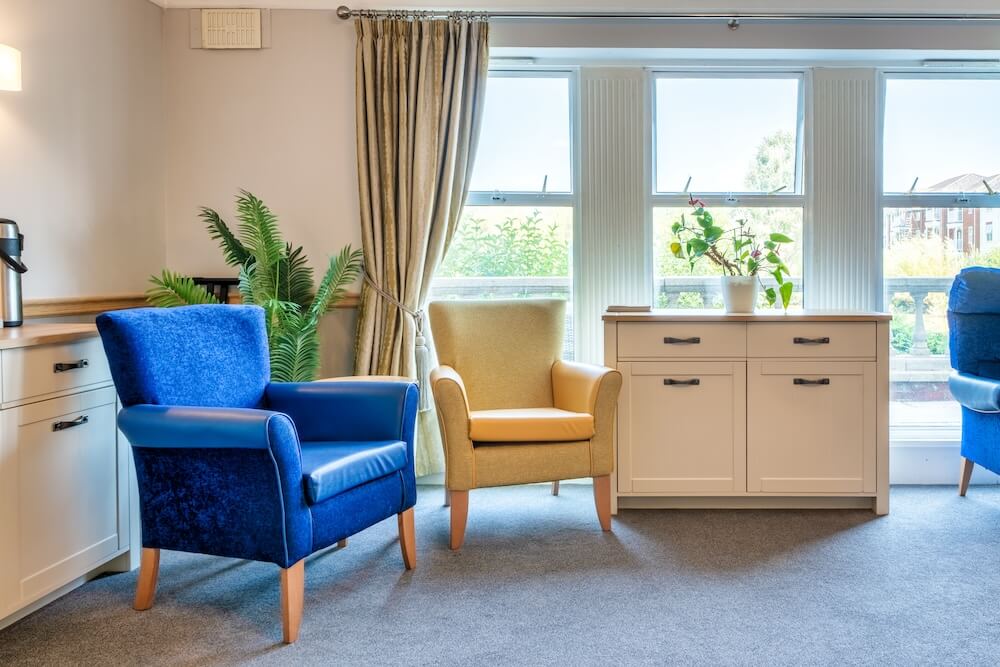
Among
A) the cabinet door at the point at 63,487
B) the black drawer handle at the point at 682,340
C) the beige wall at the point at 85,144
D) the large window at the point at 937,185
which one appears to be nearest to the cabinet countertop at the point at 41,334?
the cabinet door at the point at 63,487

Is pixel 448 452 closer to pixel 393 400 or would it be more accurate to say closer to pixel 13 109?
pixel 393 400

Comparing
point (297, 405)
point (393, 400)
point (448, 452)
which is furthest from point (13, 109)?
point (448, 452)

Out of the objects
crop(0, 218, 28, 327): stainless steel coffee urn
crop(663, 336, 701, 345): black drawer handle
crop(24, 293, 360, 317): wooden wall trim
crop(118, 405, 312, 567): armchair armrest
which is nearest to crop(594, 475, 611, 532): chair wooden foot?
crop(663, 336, 701, 345): black drawer handle

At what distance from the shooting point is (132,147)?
11.2ft

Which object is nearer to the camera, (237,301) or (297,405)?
(297,405)

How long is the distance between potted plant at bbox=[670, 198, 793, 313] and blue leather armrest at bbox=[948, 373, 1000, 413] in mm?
766

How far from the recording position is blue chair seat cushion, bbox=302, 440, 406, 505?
2.13 meters

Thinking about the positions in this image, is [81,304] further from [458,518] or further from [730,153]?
[730,153]

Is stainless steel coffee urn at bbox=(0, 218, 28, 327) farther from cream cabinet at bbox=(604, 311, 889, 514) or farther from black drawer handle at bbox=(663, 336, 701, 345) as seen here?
black drawer handle at bbox=(663, 336, 701, 345)

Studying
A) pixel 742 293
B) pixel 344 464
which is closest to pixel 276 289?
pixel 344 464

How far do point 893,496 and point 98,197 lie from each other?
3629 mm

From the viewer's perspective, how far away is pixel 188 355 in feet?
7.73

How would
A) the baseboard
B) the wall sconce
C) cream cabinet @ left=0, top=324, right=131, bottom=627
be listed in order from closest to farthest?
1. cream cabinet @ left=0, top=324, right=131, bottom=627
2. the wall sconce
3. the baseboard

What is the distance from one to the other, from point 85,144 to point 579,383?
7.10 feet
